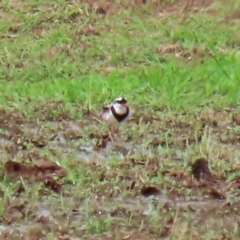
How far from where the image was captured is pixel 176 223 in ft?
14.4

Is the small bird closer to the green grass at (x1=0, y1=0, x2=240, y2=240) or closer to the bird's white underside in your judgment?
the bird's white underside

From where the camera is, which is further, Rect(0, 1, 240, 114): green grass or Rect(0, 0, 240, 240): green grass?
Rect(0, 1, 240, 114): green grass

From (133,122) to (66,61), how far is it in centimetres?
205

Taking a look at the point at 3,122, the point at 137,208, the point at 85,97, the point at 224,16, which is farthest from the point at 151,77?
the point at 137,208

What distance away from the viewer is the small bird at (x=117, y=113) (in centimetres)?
604

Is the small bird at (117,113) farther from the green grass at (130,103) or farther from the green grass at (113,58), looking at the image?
the green grass at (113,58)

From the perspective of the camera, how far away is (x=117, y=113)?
6047 mm

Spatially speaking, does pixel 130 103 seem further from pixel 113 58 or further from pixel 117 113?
pixel 113 58

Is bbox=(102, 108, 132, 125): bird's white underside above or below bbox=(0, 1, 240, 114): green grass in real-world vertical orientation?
above

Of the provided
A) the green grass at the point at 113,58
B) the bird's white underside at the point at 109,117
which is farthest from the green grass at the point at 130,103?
the bird's white underside at the point at 109,117

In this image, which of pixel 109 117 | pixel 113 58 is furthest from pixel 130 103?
pixel 113 58

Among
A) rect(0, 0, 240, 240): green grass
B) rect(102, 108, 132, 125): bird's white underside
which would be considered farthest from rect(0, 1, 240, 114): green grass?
rect(102, 108, 132, 125): bird's white underside

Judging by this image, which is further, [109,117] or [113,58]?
[113,58]

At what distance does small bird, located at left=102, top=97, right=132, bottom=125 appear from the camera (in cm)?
604
